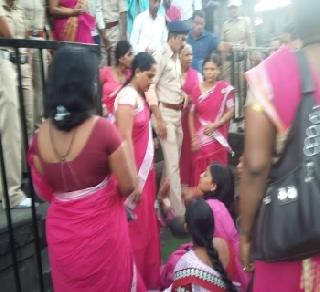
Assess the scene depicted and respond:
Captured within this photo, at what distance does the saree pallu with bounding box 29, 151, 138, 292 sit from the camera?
2.23m

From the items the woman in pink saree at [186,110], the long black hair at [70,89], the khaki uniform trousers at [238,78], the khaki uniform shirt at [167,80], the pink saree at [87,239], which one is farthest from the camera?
the khaki uniform trousers at [238,78]

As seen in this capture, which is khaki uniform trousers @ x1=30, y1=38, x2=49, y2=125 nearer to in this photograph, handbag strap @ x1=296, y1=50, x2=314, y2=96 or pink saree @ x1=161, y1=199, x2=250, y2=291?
pink saree @ x1=161, y1=199, x2=250, y2=291

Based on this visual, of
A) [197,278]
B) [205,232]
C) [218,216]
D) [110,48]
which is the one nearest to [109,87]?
[110,48]

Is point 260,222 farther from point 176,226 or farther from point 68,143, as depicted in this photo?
point 176,226

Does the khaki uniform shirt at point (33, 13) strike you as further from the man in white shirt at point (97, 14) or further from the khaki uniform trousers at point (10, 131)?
the man in white shirt at point (97, 14)

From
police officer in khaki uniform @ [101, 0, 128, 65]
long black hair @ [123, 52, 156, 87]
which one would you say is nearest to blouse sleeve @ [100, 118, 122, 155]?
long black hair @ [123, 52, 156, 87]

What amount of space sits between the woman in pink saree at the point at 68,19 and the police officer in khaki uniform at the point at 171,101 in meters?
0.89

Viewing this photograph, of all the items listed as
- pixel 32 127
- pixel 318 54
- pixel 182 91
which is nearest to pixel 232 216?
pixel 32 127

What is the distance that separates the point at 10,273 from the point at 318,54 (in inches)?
85.3

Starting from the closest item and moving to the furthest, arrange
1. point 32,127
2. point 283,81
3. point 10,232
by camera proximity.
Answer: point 283,81, point 10,232, point 32,127

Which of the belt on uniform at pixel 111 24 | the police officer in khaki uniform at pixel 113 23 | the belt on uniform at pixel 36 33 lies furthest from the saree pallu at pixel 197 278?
the belt on uniform at pixel 111 24

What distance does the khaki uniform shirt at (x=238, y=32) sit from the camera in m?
7.98

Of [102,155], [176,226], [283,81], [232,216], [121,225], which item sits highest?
[283,81]

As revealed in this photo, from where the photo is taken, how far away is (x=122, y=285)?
236 cm
